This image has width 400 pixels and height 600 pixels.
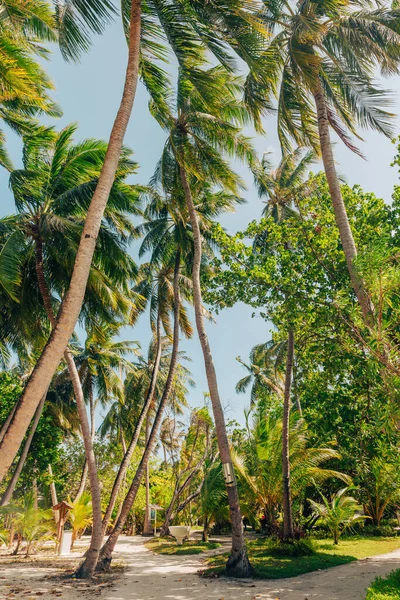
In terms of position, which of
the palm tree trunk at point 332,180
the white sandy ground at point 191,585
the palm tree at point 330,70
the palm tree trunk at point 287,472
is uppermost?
the palm tree at point 330,70

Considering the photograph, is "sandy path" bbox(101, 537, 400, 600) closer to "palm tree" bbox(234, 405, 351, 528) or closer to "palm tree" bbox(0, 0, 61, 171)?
"palm tree" bbox(234, 405, 351, 528)

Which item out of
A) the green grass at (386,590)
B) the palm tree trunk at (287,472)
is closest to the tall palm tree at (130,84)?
the green grass at (386,590)

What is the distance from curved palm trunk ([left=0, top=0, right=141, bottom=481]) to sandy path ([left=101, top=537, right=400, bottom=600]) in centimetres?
551

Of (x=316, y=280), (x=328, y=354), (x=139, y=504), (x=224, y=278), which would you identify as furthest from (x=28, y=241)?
(x=139, y=504)

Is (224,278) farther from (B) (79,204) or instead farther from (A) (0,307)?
(A) (0,307)

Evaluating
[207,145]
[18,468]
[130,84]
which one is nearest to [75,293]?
[130,84]

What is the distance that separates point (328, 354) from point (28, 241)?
8716 millimetres

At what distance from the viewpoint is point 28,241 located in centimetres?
1194

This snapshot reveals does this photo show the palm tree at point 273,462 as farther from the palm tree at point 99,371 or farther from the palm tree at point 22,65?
the palm tree at point 22,65

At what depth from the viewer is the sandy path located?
792 cm

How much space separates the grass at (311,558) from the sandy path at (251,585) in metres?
0.38

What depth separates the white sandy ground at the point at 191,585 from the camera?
8.03 meters

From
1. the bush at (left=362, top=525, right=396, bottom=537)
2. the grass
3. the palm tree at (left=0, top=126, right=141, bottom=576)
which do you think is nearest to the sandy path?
the grass

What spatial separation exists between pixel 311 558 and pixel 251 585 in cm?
358
